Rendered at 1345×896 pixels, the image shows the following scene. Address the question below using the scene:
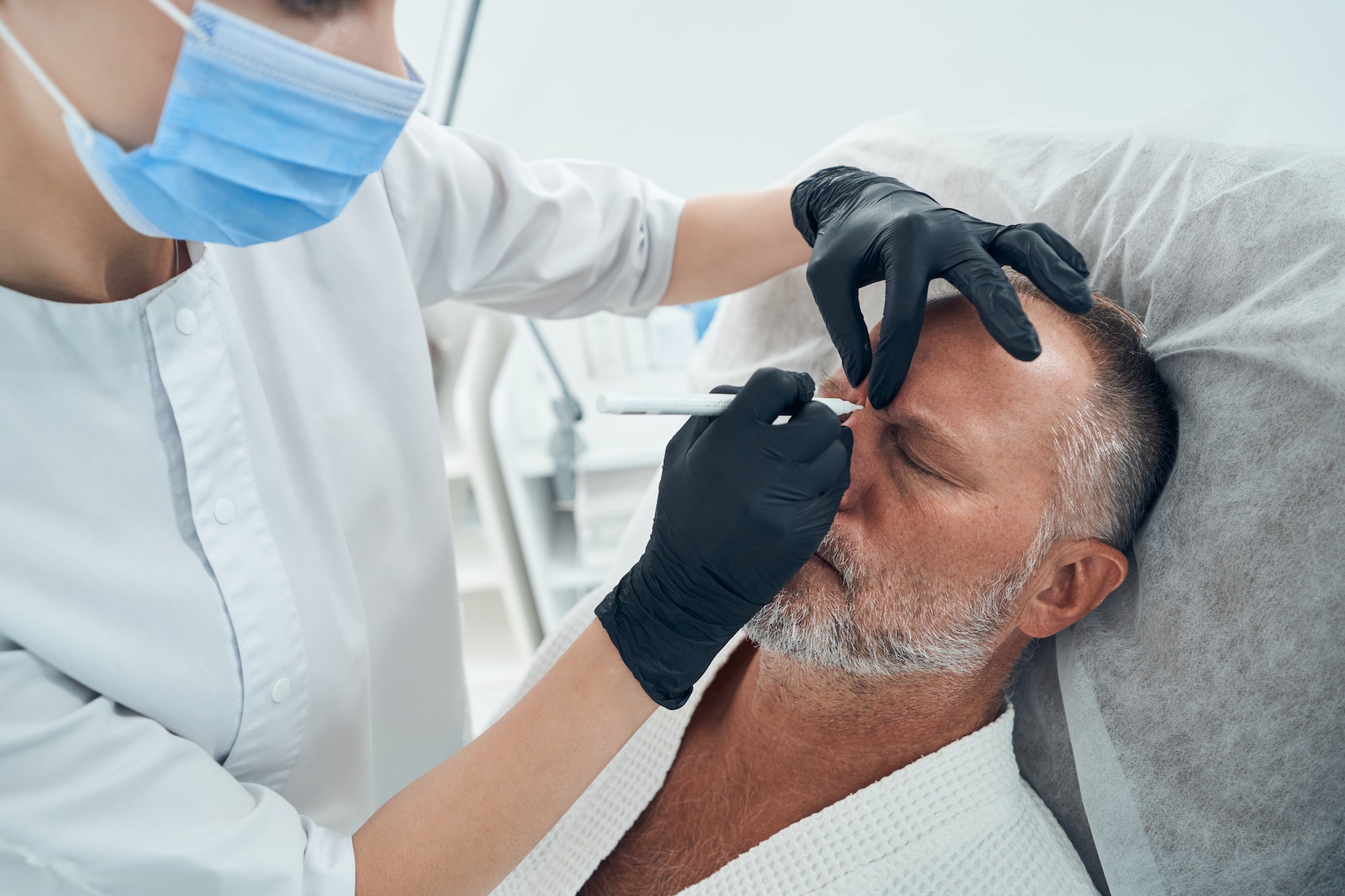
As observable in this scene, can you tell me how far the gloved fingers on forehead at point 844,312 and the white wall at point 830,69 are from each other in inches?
18.1

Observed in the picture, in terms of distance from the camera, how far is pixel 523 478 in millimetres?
2113

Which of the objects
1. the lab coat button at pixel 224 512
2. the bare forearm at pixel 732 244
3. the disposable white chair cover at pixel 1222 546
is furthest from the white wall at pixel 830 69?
the lab coat button at pixel 224 512

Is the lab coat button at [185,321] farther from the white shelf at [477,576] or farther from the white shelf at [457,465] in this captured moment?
the white shelf at [477,576]

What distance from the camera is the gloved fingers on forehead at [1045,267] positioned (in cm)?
78

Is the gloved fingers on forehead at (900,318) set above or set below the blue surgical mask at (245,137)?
below

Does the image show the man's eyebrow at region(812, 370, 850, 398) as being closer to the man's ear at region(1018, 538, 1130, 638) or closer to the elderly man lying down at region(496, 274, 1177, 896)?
the elderly man lying down at region(496, 274, 1177, 896)

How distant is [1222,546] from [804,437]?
464mm

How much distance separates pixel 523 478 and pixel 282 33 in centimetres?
154

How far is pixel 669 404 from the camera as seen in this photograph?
745 mm

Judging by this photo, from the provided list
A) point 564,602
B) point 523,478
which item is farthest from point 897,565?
point 564,602

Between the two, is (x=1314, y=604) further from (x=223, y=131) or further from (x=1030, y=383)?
(x=223, y=131)

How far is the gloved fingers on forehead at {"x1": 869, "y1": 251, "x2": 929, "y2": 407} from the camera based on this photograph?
84cm

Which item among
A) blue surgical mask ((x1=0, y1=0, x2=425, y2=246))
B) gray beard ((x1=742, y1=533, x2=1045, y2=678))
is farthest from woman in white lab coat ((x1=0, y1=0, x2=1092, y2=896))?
gray beard ((x1=742, y1=533, x2=1045, y2=678))

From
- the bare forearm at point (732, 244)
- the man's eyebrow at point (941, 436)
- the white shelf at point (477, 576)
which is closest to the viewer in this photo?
the man's eyebrow at point (941, 436)
